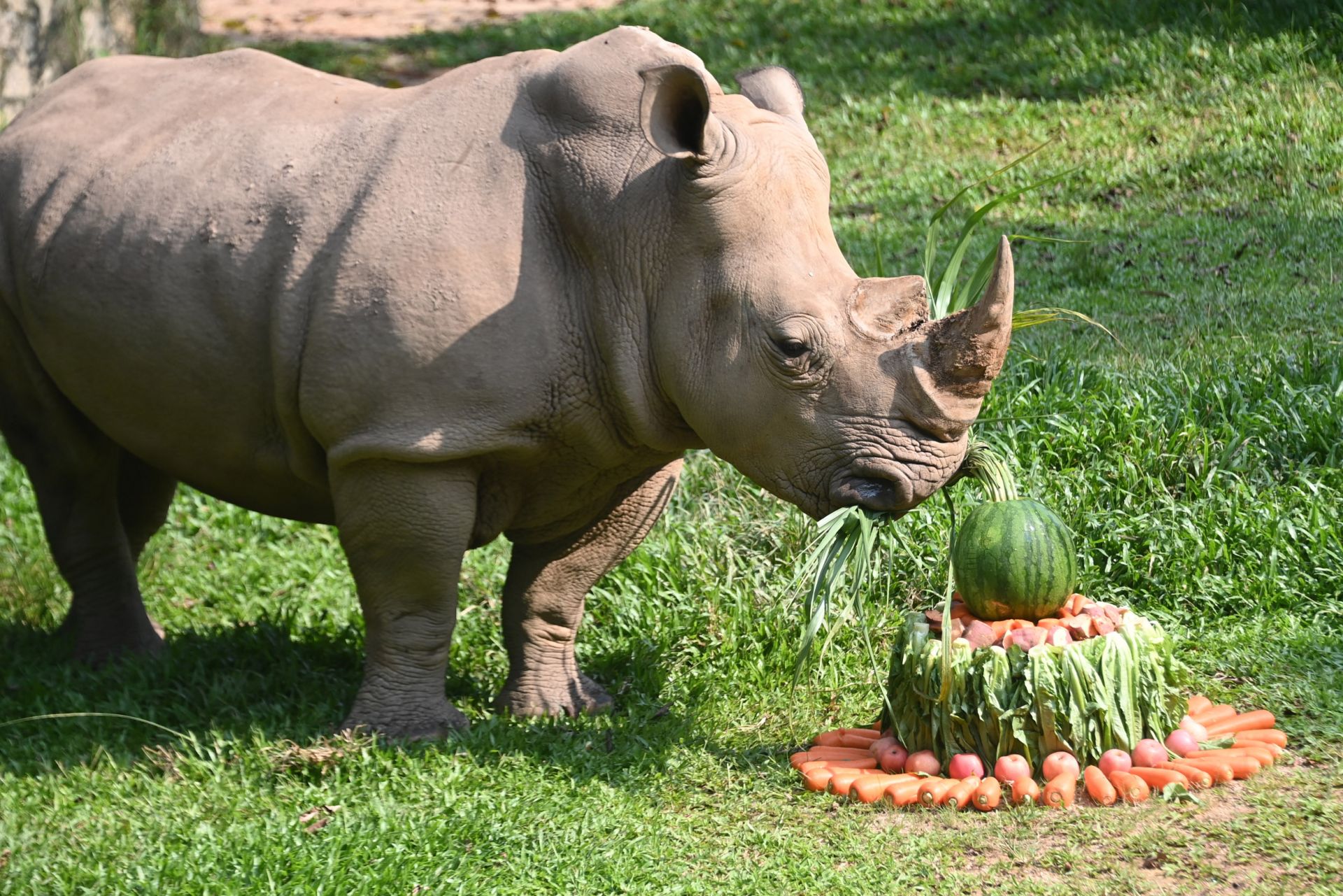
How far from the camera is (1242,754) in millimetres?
4836

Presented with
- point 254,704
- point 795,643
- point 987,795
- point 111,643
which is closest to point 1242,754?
point 987,795

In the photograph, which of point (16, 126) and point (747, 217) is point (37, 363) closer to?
point (16, 126)

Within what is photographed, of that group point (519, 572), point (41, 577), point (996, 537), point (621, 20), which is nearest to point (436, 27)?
point (621, 20)

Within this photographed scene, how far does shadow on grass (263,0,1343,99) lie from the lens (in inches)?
462

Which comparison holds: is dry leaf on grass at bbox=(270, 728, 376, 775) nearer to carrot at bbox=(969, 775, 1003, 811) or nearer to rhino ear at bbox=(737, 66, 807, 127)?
carrot at bbox=(969, 775, 1003, 811)

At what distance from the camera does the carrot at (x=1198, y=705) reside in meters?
5.22

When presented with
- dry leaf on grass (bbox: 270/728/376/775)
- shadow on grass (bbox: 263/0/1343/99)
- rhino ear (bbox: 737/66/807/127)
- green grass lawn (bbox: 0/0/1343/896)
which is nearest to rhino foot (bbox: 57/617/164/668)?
green grass lawn (bbox: 0/0/1343/896)

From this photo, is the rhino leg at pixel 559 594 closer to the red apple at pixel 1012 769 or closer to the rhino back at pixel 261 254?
the rhino back at pixel 261 254

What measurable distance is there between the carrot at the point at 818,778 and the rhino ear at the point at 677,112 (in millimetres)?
1898

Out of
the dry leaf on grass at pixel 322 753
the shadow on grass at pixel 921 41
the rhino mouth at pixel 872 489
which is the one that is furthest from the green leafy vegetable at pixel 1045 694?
the shadow on grass at pixel 921 41

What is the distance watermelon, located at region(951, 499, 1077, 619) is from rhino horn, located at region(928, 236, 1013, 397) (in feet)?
1.61

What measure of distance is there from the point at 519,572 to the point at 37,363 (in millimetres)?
1888

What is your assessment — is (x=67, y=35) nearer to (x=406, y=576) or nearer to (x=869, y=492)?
(x=406, y=576)

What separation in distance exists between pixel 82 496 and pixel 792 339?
3.09 metres
